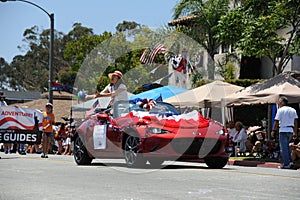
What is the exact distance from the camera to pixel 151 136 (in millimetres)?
11969

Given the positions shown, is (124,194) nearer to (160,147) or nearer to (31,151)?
(160,147)

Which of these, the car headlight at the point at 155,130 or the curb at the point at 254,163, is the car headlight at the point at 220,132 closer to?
the car headlight at the point at 155,130

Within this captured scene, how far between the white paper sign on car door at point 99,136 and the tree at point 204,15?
18686 mm

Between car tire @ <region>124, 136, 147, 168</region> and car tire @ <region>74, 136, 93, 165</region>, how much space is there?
142 cm

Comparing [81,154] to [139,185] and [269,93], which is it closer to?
[139,185]

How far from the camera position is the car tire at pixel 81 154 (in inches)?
532

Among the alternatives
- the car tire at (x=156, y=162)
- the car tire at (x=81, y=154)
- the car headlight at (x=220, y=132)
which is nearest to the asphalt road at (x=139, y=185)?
the car tire at (x=156, y=162)

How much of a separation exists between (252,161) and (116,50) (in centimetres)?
2189

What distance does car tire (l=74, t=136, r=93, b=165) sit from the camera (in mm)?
13516

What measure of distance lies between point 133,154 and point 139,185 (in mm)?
3120

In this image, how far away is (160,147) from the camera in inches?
472

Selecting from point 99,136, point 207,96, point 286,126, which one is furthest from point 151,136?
point 207,96

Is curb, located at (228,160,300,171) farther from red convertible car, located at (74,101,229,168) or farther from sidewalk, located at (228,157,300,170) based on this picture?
red convertible car, located at (74,101,229,168)

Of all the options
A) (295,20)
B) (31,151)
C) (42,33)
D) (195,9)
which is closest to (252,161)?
(295,20)
